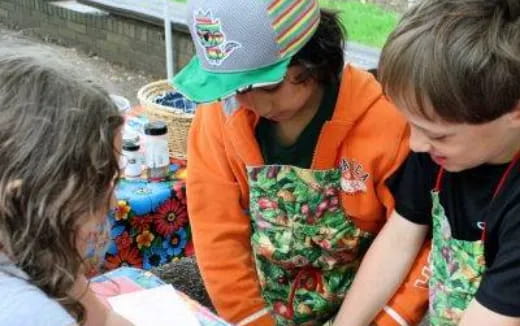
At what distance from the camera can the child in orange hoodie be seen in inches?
58.4

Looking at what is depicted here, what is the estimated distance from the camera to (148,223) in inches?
89.7

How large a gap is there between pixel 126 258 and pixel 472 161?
50.0 inches

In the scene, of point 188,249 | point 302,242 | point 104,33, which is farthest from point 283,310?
point 104,33

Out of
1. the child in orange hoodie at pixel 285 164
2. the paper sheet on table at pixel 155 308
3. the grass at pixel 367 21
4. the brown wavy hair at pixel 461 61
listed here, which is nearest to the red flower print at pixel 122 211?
the child in orange hoodie at pixel 285 164

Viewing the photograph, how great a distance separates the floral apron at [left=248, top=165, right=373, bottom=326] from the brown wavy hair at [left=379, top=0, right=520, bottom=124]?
1.45 feet

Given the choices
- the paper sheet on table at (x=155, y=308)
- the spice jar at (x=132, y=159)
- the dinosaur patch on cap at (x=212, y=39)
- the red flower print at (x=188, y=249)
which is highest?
the dinosaur patch on cap at (x=212, y=39)

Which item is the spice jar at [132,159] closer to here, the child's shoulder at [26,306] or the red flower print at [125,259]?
the red flower print at [125,259]

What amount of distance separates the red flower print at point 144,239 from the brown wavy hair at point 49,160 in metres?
1.16

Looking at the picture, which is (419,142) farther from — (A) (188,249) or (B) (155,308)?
(A) (188,249)

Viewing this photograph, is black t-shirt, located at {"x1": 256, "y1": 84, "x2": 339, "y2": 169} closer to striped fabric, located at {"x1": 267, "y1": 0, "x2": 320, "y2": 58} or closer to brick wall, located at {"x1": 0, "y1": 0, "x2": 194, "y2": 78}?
striped fabric, located at {"x1": 267, "y1": 0, "x2": 320, "y2": 58}

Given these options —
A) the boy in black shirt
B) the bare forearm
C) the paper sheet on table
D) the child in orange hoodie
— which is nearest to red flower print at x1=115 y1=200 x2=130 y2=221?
the child in orange hoodie

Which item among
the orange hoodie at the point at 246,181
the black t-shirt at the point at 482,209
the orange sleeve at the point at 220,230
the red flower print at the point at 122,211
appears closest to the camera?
the black t-shirt at the point at 482,209

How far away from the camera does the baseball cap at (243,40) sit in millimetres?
1433

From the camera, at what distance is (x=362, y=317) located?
1693 millimetres
